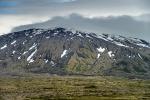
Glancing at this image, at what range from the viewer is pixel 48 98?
195m

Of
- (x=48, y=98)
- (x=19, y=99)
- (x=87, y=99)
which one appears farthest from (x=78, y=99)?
(x=19, y=99)

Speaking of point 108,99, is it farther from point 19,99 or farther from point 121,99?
point 19,99

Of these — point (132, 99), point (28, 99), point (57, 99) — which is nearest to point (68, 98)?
point (57, 99)

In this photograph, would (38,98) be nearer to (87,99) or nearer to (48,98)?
(48,98)

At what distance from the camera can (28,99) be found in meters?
190

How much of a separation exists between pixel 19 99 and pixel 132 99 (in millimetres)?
60023

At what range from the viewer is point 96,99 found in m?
184

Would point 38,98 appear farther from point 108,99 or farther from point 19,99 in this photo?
point 108,99

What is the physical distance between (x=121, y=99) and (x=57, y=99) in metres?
33.5

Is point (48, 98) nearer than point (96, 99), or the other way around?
point (96, 99)

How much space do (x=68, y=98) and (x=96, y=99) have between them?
16702 mm

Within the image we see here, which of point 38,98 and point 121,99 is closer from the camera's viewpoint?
point 121,99

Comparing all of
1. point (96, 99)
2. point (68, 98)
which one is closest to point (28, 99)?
point (68, 98)

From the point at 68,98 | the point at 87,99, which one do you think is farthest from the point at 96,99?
the point at 68,98
